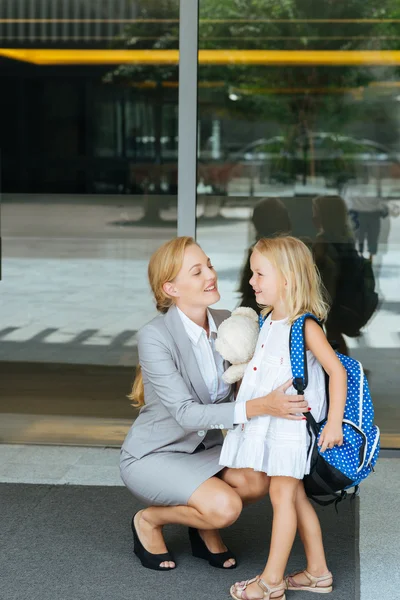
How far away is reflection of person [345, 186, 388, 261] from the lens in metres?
7.39

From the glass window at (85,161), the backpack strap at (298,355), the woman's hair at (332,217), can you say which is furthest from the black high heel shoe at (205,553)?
the glass window at (85,161)

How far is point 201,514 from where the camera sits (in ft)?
10.2

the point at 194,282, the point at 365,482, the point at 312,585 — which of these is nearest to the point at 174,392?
the point at 194,282

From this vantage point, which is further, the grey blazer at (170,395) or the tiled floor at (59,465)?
the tiled floor at (59,465)

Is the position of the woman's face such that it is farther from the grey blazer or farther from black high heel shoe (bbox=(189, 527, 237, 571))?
black high heel shoe (bbox=(189, 527, 237, 571))

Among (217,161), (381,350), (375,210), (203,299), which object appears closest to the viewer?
(203,299)

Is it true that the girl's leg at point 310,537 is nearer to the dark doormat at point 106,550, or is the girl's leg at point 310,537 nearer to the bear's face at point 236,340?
the dark doormat at point 106,550

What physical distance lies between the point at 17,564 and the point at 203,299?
109cm

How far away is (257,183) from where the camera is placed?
813 centimetres

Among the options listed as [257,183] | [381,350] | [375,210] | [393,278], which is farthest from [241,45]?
[381,350]

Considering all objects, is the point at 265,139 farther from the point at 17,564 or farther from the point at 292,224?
the point at 17,564

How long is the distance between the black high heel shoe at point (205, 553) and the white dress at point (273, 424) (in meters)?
0.41

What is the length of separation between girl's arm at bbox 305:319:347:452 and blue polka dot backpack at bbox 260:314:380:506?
33 mm

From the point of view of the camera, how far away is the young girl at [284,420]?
2.94 meters
